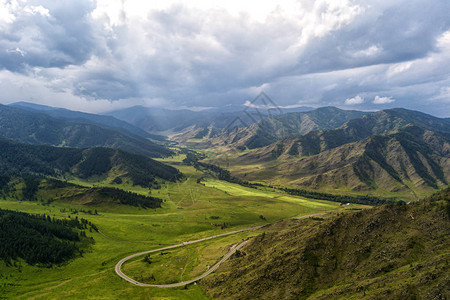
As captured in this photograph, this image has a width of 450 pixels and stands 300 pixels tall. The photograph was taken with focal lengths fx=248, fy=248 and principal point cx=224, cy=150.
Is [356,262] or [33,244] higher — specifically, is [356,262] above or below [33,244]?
above

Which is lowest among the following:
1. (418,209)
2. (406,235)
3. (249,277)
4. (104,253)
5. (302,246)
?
(104,253)

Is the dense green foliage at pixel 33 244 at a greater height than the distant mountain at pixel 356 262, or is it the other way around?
the distant mountain at pixel 356 262

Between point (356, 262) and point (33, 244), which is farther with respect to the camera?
point (33, 244)

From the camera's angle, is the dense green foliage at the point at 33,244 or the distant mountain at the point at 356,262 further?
the dense green foliage at the point at 33,244

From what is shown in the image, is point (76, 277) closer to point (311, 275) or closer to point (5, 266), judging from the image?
point (5, 266)

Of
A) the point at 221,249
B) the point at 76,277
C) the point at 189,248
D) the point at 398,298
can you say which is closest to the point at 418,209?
the point at 398,298

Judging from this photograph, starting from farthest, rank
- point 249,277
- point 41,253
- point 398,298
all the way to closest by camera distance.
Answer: point 41,253 → point 249,277 → point 398,298

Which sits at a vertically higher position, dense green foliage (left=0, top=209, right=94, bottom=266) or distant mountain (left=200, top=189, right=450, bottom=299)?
distant mountain (left=200, top=189, right=450, bottom=299)

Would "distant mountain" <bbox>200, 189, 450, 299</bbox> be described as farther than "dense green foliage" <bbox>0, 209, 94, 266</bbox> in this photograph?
No
